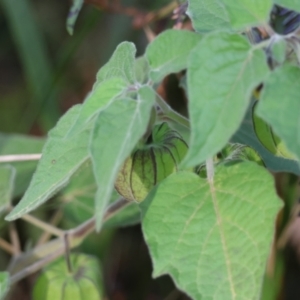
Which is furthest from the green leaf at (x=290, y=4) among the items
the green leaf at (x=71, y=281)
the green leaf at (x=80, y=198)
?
the green leaf at (x=80, y=198)

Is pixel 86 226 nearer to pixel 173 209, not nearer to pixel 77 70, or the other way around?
pixel 173 209

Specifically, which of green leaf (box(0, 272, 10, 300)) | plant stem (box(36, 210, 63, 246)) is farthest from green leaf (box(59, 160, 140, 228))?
green leaf (box(0, 272, 10, 300))

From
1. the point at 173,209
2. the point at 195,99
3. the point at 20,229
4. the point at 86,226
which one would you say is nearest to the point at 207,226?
the point at 173,209

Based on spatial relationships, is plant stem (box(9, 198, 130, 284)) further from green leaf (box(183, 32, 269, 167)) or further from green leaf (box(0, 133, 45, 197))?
green leaf (box(183, 32, 269, 167))

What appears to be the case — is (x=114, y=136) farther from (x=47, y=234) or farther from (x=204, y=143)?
(x=47, y=234)

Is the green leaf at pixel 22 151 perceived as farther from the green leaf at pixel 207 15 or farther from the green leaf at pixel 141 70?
the green leaf at pixel 207 15

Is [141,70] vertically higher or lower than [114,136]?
lower

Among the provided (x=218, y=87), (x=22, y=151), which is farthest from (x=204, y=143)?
(x=22, y=151)
